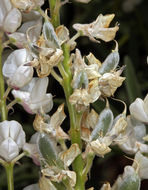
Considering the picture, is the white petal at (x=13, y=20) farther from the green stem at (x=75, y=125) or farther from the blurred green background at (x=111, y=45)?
the blurred green background at (x=111, y=45)

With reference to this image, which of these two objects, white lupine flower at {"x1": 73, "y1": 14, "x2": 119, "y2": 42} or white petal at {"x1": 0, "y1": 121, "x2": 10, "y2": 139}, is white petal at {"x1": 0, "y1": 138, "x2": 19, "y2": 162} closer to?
white petal at {"x1": 0, "y1": 121, "x2": 10, "y2": 139}

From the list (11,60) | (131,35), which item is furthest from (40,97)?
(131,35)

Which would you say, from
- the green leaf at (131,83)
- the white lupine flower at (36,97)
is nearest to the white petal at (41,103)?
the white lupine flower at (36,97)

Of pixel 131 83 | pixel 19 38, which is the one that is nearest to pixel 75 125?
pixel 19 38

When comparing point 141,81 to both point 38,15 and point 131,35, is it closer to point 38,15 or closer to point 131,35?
point 131,35

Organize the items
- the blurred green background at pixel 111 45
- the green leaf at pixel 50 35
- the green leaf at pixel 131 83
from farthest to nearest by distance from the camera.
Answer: the blurred green background at pixel 111 45
the green leaf at pixel 131 83
the green leaf at pixel 50 35

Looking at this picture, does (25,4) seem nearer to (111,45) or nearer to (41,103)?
(41,103)
